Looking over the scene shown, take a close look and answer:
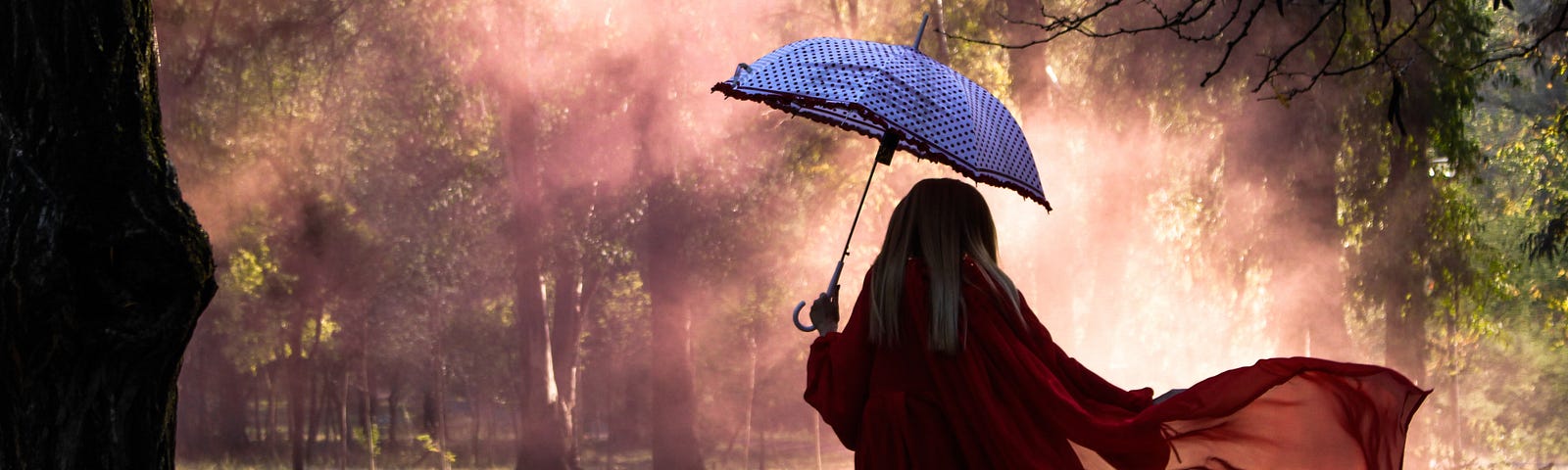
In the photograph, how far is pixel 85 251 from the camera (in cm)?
328

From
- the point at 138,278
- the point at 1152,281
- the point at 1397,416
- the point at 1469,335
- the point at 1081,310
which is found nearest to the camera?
the point at 1397,416

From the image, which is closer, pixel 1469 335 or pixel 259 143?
pixel 1469 335

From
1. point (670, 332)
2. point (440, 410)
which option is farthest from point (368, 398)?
point (670, 332)

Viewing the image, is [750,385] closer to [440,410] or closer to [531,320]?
[440,410]

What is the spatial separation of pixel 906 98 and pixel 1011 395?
Answer: 80 centimetres

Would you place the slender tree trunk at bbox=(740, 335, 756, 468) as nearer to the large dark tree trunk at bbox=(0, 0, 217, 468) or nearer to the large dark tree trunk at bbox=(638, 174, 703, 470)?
the large dark tree trunk at bbox=(638, 174, 703, 470)

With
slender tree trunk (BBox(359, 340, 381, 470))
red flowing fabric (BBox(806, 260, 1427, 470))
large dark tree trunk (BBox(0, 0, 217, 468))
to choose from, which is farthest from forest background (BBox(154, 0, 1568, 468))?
large dark tree trunk (BBox(0, 0, 217, 468))

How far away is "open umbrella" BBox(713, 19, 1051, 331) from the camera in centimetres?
332

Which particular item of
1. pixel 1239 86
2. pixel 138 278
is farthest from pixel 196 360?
pixel 138 278

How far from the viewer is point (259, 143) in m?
15.2

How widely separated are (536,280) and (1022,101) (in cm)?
656

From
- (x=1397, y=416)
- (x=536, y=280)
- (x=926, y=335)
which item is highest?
(x=536, y=280)

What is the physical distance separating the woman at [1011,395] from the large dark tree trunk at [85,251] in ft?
5.76

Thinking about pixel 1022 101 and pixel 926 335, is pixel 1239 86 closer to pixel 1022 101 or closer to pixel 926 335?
pixel 1022 101
